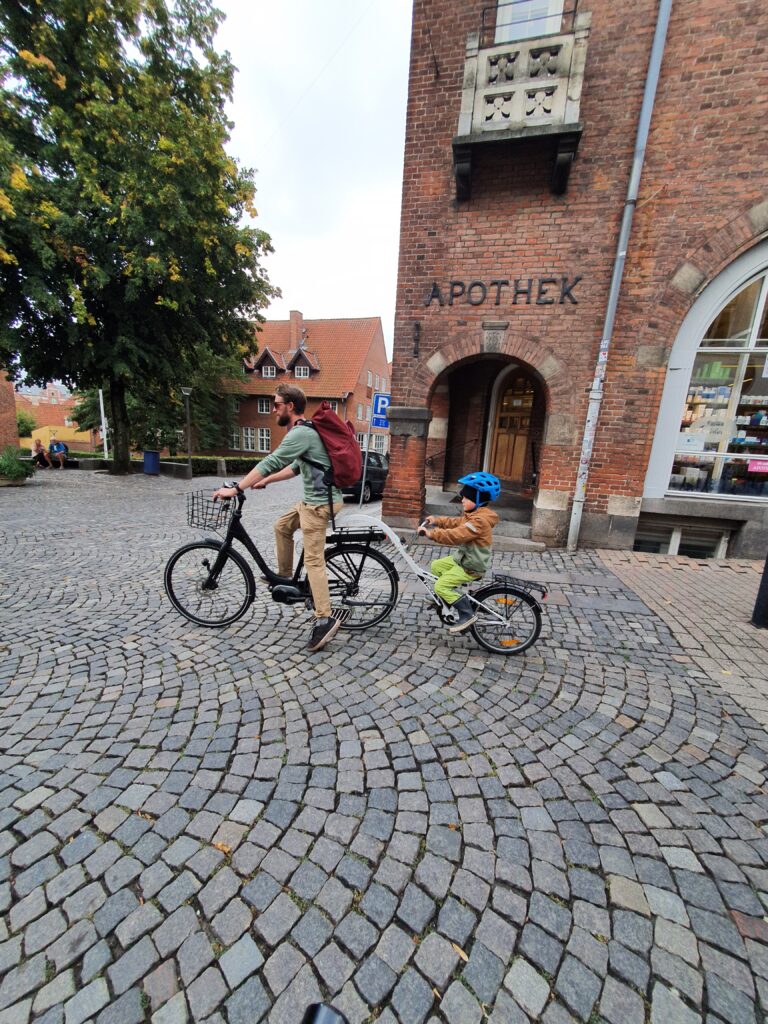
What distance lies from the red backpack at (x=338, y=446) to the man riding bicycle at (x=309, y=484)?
0.17 feet

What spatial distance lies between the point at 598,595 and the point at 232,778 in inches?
172

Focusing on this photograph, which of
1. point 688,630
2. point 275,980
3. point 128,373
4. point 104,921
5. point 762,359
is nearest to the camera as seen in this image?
point 275,980

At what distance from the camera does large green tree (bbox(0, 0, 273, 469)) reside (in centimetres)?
1106

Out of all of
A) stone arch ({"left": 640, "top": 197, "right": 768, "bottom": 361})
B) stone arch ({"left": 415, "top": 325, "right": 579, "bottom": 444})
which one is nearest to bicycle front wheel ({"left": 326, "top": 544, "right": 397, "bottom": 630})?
stone arch ({"left": 415, "top": 325, "right": 579, "bottom": 444})

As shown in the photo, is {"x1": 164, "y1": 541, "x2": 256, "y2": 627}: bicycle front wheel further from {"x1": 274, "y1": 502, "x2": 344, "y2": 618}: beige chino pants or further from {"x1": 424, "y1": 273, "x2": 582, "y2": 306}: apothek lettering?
{"x1": 424, "y1": 273, "x2": 582, "y2": 306}: apothek lettering

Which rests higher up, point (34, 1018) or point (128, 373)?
point (128, 373)

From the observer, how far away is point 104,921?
5.03 feet

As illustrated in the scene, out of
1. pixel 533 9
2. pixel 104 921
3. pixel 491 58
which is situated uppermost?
pixel 533 9

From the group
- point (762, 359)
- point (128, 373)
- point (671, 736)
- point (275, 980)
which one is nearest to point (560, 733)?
point (671, 736)

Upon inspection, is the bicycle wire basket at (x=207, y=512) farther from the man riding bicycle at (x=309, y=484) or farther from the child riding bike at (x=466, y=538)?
the child riding bike at (x=466, y=538)

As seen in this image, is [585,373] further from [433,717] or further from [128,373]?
[128,373]

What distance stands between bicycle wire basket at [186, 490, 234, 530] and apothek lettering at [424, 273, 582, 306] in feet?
17.1

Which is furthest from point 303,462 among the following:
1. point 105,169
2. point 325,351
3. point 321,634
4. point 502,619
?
point 325,351

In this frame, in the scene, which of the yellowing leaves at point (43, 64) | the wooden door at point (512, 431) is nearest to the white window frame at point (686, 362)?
the wooden door at point (512, 431)
